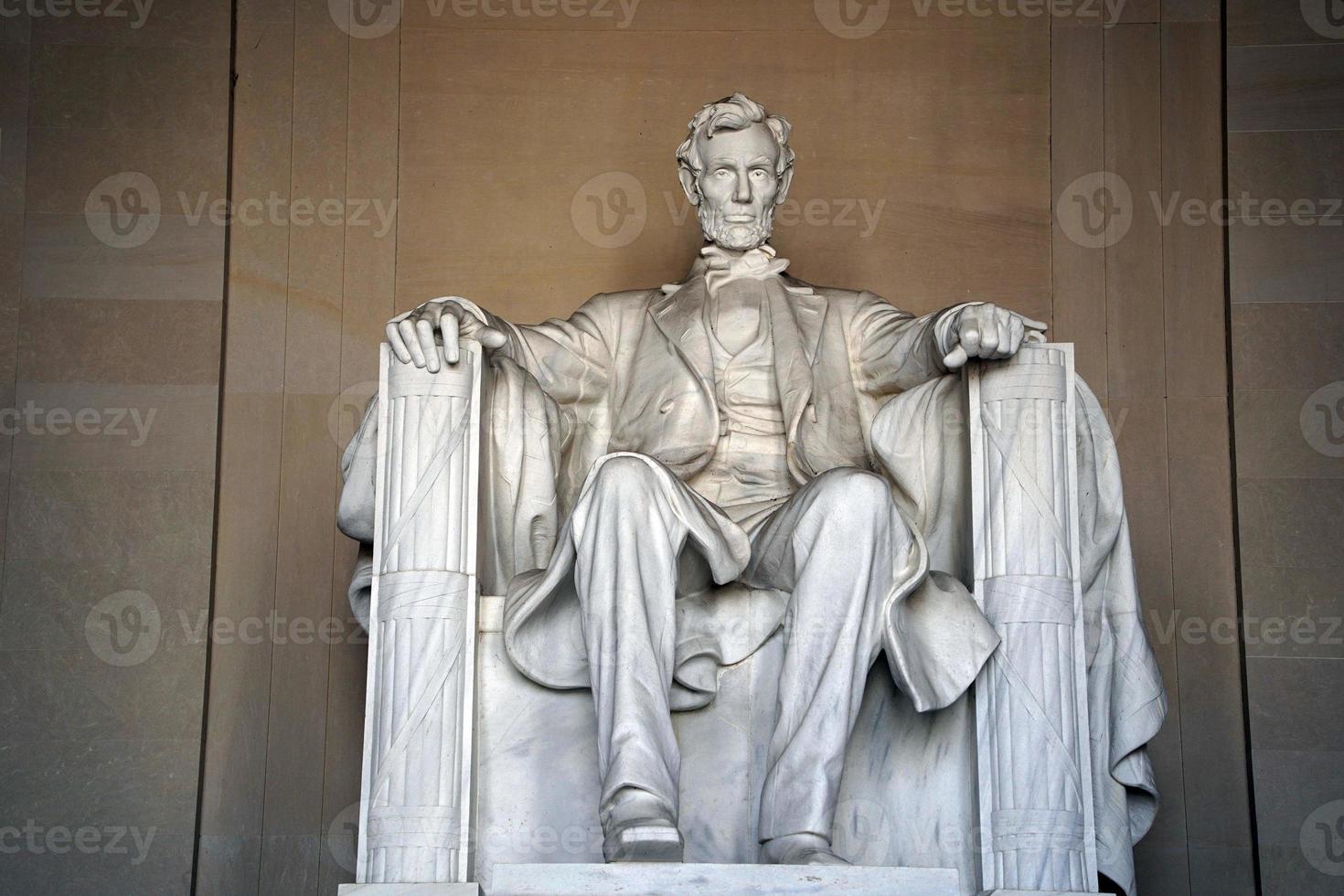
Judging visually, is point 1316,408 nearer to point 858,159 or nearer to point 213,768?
point 858,159

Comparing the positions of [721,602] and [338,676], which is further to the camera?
[338,676]

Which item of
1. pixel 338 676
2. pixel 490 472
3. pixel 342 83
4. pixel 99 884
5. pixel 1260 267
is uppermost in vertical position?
pixel 342 83

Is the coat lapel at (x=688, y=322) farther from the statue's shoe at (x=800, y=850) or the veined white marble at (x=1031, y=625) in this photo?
the statue's shoe at (x=800, y=850)

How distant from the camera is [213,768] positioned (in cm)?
765

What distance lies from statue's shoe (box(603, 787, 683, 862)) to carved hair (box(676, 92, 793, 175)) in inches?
92.9

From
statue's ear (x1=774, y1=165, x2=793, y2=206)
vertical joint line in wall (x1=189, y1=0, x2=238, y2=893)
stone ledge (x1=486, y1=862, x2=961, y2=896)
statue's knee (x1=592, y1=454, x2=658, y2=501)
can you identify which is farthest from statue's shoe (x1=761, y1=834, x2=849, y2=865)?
vertical joint line in wall (x1=189, y1=0, x2=238, y2=893)

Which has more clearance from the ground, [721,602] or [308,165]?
[308,165]

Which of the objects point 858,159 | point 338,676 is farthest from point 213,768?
point 858,159

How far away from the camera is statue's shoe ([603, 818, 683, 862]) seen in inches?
205

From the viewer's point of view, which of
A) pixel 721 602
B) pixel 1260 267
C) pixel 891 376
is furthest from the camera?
pixel 1260 267

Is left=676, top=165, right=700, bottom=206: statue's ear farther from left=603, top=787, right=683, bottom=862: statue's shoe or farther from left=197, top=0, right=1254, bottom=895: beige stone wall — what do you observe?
left=603, top=787, right=683, bottom=862: statue's shoe

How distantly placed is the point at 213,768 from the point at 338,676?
52 centimetres

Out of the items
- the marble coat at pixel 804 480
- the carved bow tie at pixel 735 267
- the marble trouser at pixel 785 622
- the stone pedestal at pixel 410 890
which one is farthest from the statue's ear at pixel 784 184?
the stone pedestal at pixel 410 890

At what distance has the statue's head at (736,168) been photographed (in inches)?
271
